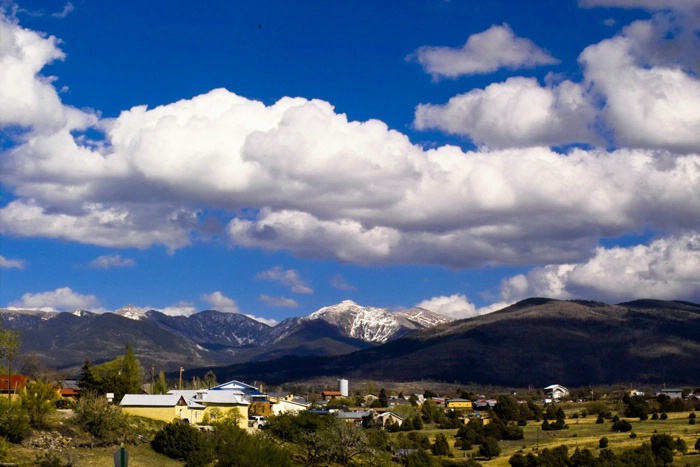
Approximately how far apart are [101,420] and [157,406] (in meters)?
16.1

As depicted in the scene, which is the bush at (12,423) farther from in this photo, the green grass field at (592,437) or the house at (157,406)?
the green grass field at (592,437)

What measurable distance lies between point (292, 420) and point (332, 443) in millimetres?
11308

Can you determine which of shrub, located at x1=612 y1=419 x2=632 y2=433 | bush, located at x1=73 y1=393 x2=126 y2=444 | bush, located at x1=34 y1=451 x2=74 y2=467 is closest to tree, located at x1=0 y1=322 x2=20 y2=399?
bush, located at x1=73 y1=393 x2=126 y2=444

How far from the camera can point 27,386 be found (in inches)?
3410

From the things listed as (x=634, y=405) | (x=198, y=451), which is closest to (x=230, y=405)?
(x=198, y=451)

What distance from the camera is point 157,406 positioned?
333 feet

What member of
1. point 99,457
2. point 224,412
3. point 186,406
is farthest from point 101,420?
point 224,412

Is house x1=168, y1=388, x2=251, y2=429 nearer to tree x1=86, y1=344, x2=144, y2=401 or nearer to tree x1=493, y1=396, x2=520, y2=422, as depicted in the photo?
tree x1=86, y1=344, x2=144, y2=401

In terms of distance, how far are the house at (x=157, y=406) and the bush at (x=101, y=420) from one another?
386 inches

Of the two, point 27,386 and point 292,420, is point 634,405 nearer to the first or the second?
point 292,420

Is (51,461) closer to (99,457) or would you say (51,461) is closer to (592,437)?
(99,457)

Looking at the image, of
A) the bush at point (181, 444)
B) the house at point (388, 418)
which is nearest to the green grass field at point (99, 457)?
the bush at point (181, 444)

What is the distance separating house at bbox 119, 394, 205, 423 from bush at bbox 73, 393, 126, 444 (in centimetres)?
980

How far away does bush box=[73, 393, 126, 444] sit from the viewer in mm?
84713
